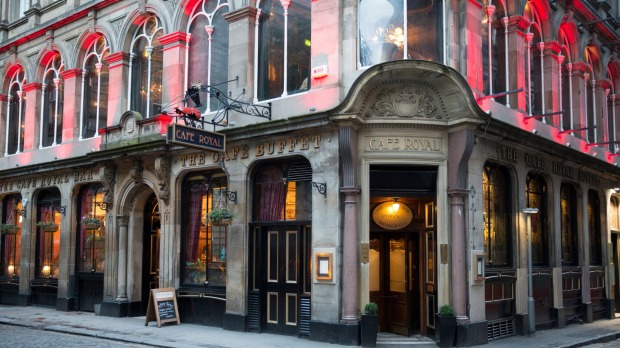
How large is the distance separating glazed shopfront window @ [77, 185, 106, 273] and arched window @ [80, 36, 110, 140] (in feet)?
6.86

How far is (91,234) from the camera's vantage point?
904 inches

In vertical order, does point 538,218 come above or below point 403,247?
above

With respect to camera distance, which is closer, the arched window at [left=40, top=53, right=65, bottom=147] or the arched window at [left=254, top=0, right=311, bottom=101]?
the arched window at [left=254, top=0, right=311, bottom=101]

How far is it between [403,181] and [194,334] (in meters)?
6.39

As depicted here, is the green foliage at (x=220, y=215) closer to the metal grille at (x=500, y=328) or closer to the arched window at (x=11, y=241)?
the metal grille at (x=500, y=328)

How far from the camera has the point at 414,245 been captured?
1739 centimetres

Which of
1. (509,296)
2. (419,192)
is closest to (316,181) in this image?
(419,192)

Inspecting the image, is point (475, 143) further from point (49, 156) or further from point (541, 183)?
point (49, 156)

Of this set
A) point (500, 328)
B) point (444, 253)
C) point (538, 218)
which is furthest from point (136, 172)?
point (538, 218)

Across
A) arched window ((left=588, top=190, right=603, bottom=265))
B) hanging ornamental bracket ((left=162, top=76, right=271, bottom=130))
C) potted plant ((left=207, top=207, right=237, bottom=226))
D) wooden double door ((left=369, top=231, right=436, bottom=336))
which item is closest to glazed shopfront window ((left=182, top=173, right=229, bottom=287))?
potted plant ((left=207, top=207, right=237, bottom=226))

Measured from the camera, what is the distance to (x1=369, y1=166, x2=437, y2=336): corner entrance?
15883mm

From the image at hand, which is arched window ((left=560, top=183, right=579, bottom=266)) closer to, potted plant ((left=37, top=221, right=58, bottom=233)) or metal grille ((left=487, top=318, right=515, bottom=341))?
metal grille ((left=487, top=318, right=515, bottom=341))

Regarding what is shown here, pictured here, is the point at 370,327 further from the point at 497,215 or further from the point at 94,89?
the point at 94,89

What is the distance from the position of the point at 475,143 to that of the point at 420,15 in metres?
3.35
